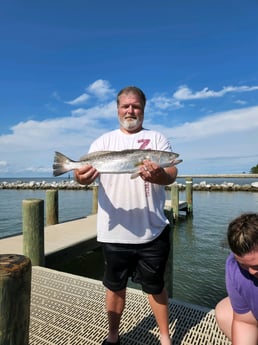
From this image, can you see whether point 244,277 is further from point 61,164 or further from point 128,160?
point 61,164

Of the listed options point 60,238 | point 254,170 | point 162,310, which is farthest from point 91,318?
point 254,170

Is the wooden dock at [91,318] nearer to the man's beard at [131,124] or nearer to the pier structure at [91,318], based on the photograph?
the pier structure at [91,318]

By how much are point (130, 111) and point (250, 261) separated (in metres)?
1.65

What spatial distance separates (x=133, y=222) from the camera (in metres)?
2.77

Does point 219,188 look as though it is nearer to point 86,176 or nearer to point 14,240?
point 14,240

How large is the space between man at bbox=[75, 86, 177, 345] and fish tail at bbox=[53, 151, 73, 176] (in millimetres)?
244

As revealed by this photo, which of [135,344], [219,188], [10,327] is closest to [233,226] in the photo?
[10,327]

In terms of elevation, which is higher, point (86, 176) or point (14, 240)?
point (86, 176)

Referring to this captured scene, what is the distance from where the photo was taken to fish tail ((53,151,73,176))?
305 cm

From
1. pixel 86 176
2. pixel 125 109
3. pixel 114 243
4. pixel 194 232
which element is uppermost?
pixel 125 109

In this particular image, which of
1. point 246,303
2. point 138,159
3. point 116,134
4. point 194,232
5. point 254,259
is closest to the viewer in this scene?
point 254,259

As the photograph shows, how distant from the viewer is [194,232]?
13.3 m

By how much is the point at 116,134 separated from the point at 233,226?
144cm

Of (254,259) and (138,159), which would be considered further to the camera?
(138,159)
